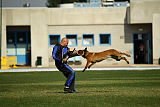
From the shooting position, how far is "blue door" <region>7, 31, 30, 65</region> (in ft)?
149

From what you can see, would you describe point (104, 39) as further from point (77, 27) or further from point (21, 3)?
point (21, 3)

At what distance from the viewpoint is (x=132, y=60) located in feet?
141

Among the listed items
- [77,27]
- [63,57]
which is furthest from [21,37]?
[63,57]

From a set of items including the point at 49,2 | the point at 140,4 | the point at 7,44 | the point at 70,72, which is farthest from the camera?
the point at 49,2

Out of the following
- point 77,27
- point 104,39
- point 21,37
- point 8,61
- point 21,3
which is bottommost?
point 8,61

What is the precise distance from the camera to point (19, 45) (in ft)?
150

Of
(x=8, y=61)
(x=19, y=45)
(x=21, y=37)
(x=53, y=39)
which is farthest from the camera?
(x=21, y=37)

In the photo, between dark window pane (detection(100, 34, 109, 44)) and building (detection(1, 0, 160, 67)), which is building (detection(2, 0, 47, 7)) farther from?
dark window pane (detection(100, 34, 109, 44))

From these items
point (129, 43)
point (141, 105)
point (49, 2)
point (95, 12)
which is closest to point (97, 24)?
point (95, 12)

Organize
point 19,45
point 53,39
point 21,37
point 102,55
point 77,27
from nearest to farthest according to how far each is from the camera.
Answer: point 102,55
point 77,27
point 53,39
point 19,45
point 21,37

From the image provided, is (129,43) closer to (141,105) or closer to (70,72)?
(70,72)

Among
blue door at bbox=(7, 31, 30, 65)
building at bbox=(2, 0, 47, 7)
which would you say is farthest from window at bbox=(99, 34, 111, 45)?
blue door at bbox=(7, 31, 30, 65)

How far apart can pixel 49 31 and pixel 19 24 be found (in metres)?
3.68

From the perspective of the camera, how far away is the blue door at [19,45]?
149 ft
